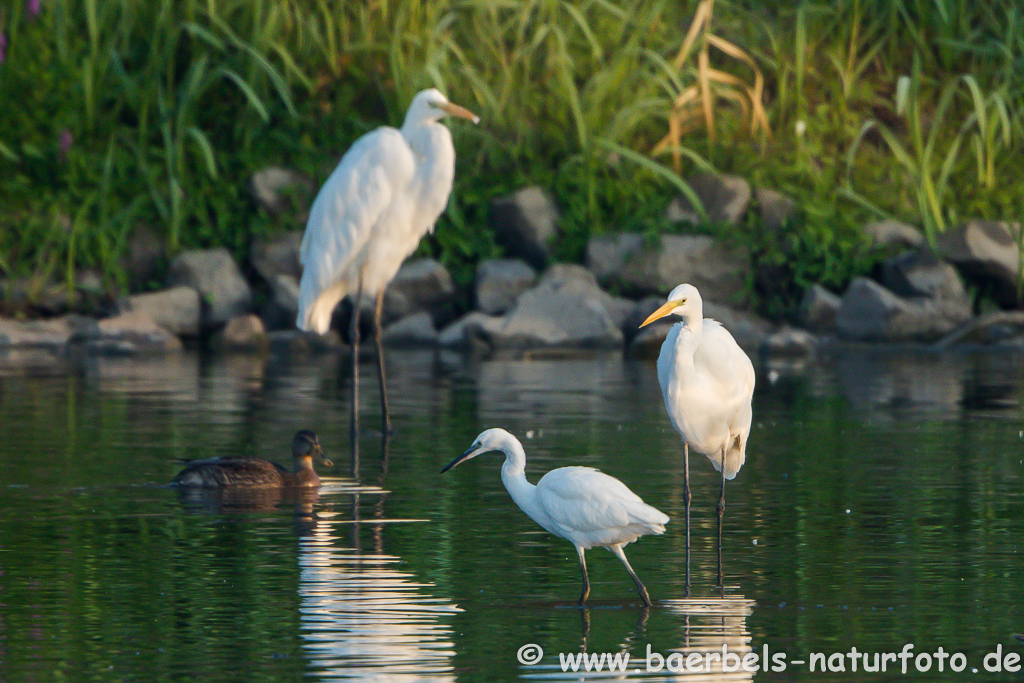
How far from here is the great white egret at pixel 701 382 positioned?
24.6ft

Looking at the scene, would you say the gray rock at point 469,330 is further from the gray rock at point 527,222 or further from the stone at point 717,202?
the stone at point 717,202

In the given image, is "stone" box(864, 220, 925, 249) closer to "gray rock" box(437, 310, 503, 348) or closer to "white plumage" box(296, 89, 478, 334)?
"gray rock" box(437, 310, 503, 348)

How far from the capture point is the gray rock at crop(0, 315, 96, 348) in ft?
66.3

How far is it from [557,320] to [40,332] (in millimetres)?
5942

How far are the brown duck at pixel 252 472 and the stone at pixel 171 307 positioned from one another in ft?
35.9

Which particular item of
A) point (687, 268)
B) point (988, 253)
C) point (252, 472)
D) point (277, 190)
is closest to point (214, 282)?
point (277, 190)

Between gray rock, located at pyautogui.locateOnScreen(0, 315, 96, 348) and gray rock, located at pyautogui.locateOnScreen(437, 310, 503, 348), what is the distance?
4030mm

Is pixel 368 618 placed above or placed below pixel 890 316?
below

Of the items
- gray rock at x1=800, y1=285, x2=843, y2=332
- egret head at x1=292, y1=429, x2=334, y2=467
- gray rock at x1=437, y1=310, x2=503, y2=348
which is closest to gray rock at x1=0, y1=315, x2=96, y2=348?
gray rock at x1=437, y1=310, x2=503, y2=348

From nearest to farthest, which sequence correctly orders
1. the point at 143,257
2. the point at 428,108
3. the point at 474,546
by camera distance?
1. the point at 474,546
2. the point at 428,108
3. the point at 143,257

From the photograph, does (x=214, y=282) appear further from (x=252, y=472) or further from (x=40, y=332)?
(x=252, y=472)

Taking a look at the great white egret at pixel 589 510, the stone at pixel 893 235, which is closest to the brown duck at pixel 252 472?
the great white egret at pixel 589 510

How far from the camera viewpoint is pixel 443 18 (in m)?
22.0

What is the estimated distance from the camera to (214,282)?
2097 cm
